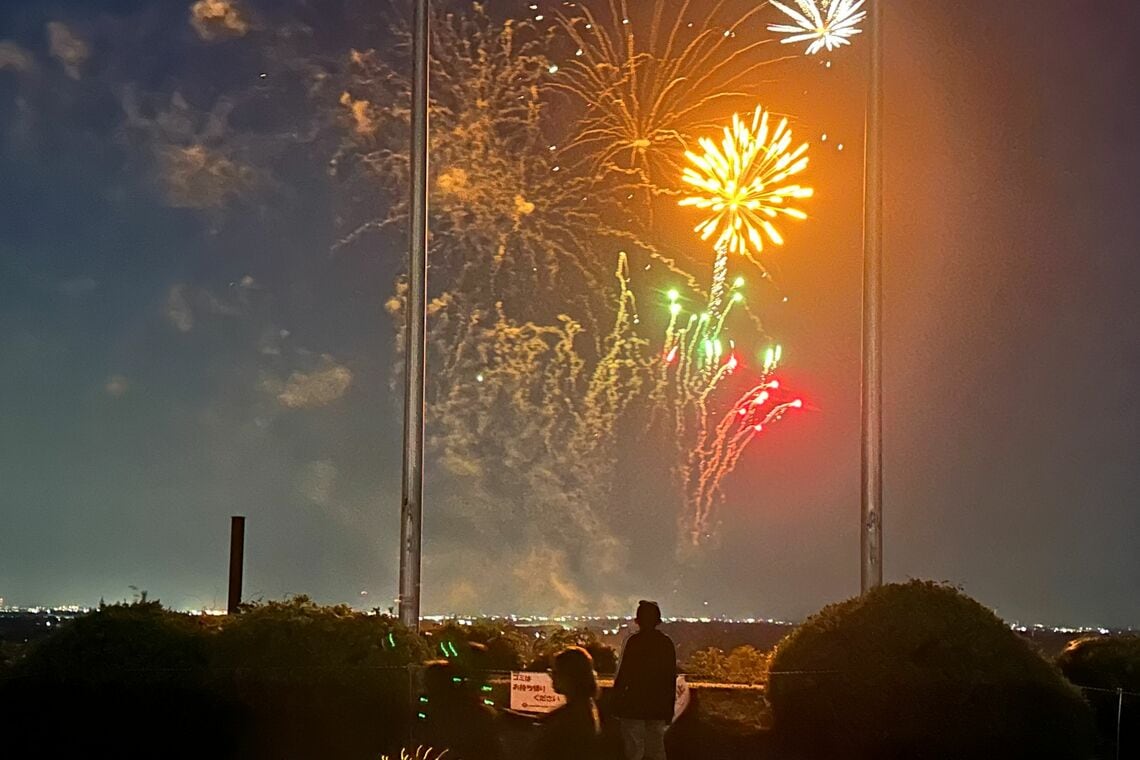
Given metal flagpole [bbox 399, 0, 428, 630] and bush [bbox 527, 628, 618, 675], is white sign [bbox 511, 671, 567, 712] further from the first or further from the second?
metal flagpole [bbox 399, 0, 428, 630]

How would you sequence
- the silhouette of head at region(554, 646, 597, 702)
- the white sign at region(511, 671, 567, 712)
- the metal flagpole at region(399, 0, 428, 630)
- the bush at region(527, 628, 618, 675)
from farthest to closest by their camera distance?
1. the bush at region(527, 628, 618, 675)
2. the metal flagpole at region(399, 0, 428, 630)
3. the white sign at region(511, 671, 567, 712)
4. the silhouette of head at region(554, 646, 597, 702)

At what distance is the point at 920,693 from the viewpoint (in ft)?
39.5

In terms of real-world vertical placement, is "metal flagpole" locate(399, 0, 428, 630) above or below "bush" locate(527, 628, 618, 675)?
above

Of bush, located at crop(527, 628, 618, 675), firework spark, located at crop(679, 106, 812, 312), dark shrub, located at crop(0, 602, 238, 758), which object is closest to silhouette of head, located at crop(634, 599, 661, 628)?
bush, located at crop(527, 628, 618, 675)

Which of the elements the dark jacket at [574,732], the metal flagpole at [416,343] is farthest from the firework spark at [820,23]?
the dark jacket at [574,732]

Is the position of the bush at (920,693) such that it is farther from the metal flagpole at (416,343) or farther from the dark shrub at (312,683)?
the metal flagpole at (416,343)

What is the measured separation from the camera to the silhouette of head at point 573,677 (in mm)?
9953

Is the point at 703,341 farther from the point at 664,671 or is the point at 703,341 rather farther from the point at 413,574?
the point at 664,671

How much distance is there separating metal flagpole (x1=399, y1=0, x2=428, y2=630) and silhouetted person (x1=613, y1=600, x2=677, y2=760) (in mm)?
3579

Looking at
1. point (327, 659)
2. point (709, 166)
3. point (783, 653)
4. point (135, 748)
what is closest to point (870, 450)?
point (783, 653)

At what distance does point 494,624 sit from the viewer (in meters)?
16.8

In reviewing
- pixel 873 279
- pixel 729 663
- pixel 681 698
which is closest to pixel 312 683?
pixel 681 698

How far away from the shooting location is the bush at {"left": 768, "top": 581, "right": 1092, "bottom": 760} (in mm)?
11945

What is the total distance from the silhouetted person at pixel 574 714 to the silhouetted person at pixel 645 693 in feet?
2.89
